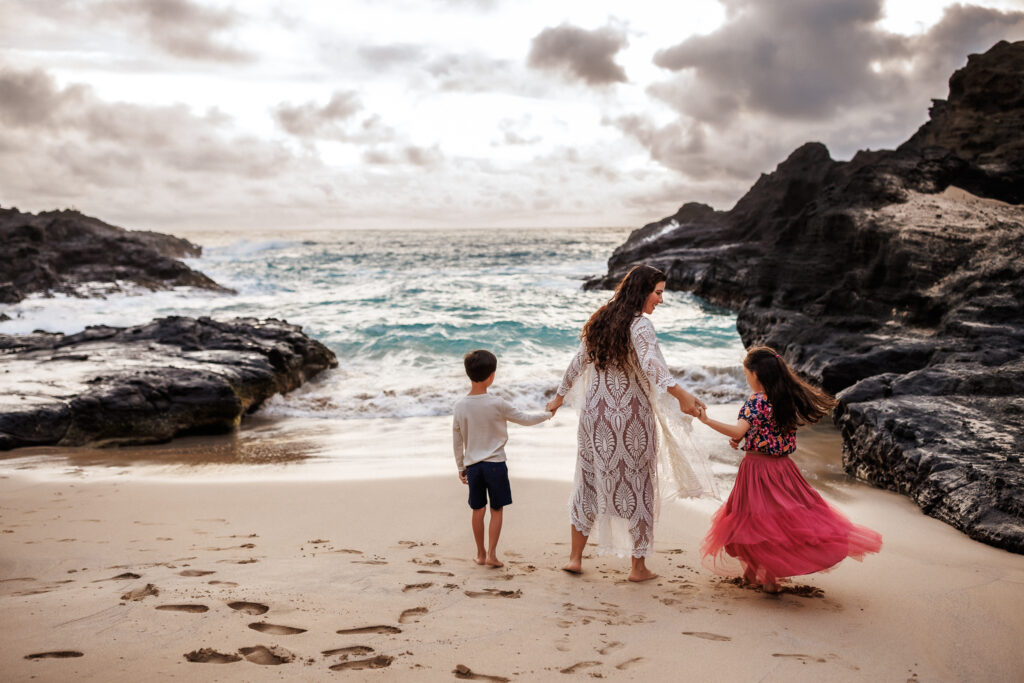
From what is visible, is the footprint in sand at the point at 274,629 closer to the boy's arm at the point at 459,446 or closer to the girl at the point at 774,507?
the boy's arm at the point at 459,446

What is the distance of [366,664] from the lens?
8.98 ft

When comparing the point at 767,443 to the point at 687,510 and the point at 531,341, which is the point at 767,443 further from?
the point at 531,341

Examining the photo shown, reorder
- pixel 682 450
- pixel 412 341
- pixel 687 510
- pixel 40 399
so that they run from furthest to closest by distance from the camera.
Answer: pixel 412 341 < pixel 40 399 < pixel 687 510 < pixel 682 450

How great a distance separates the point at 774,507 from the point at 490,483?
65.3 inches

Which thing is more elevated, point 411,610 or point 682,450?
point 682,450

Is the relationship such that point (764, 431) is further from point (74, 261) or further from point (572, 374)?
point (74, 261)

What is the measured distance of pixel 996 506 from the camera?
4.48 metres

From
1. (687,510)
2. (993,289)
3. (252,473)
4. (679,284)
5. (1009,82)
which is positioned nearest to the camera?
(687,510)

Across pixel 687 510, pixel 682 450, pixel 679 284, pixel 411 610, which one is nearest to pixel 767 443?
pixel 682 450

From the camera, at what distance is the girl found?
3.49 metres

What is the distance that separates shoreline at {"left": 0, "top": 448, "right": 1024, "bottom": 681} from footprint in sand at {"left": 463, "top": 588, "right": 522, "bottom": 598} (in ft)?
0.06

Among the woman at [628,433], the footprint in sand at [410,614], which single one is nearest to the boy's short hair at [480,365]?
the woman at [628,433]

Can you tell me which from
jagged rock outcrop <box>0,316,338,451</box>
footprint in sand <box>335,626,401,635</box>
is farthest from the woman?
jagged rock outcrop <box>0,316,338,451</box>

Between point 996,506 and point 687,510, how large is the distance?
208cm
